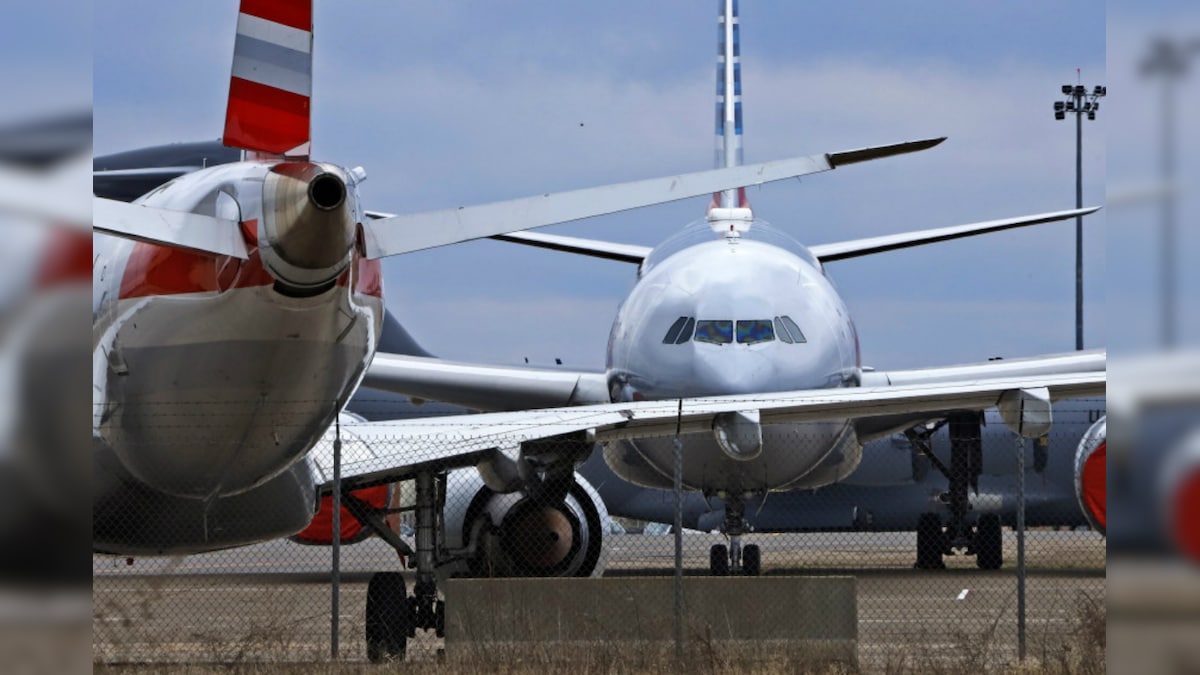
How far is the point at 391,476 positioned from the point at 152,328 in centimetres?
304

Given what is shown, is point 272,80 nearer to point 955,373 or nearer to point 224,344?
point 224,344

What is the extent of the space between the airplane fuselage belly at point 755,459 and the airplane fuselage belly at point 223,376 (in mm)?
7065

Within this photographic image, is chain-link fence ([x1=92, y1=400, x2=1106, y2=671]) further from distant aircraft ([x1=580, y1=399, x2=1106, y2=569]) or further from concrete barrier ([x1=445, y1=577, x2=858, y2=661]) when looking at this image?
distant aircraft ([x1=580, y1=399, x2=1106, y2=569])

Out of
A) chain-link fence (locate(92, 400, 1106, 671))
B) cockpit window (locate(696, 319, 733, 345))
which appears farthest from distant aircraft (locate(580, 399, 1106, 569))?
cockpit window (locate(696, 319, 733, 345))

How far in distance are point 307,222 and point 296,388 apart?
147 cm

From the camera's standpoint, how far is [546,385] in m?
19.7

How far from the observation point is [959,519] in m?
21.9

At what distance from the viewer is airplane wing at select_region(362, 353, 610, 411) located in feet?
63.8

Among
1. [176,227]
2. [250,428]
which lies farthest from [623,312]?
[176,227]

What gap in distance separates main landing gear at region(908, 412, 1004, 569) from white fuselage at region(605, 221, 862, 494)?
3431 millimetres

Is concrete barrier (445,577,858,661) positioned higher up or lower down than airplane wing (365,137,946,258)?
lower down

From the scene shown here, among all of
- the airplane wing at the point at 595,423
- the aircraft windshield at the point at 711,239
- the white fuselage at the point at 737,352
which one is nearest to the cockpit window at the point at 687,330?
the white fuselage at the point at 737,352

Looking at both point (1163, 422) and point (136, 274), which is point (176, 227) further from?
point (1163, 422)

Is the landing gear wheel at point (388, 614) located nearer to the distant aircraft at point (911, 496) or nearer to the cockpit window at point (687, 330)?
the cockpit window at point (687, 330)
